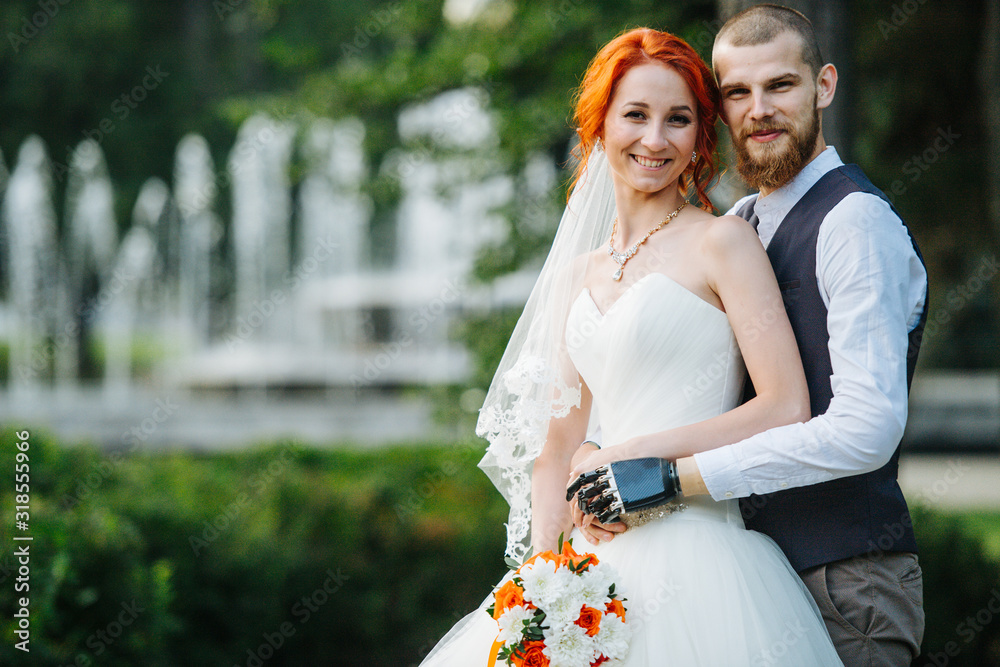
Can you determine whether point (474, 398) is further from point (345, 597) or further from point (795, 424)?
point (795, 424)

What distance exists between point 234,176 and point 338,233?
12.2 feet

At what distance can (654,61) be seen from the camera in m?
2.39

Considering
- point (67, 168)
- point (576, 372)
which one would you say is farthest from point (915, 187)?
point (67, 168)

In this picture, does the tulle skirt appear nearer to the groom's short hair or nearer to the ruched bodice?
the ruched bodice

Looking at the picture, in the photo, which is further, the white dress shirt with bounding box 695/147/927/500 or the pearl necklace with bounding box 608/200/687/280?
the pearl necklace with bounding box 608/200/687/280

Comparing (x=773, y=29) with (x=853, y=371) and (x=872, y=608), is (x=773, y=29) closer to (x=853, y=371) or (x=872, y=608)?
(x=853, y=371)

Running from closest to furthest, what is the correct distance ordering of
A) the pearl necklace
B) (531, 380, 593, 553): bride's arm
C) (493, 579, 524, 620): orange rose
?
1. (493, 579, 524, 620): orange rose
2. the pearl necklace
3. (531, 380, 593, 553): bride's arm

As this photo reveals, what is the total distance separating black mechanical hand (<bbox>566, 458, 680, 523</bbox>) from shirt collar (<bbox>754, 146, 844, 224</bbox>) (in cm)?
80

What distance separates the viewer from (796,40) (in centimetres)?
229

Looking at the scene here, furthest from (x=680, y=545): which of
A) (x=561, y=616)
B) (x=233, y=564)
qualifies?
(x=233, y=564)

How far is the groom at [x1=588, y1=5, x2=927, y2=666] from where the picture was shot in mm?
2033

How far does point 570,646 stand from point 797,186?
1.35 meters

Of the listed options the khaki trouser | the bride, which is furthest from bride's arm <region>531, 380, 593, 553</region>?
the khaki trouser

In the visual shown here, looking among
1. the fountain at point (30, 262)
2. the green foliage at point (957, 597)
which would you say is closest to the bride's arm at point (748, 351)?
the green foliage at point (957, 597)
